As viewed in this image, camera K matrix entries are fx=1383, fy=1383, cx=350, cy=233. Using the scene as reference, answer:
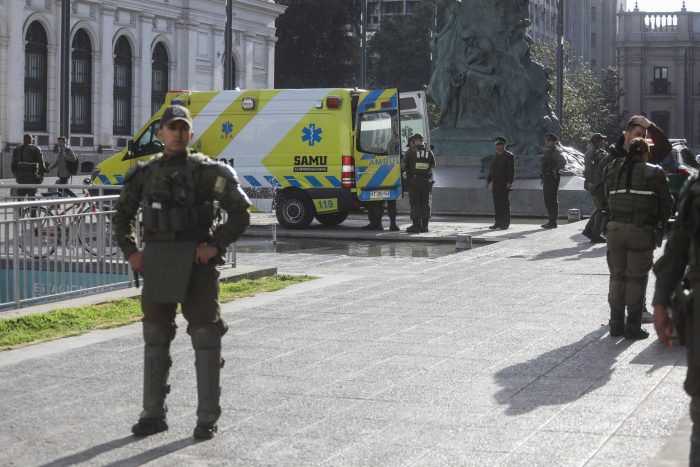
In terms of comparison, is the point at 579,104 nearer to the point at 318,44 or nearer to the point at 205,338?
the point at 318,44

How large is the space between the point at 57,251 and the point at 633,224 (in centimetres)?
512

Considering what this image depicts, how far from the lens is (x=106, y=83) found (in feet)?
186

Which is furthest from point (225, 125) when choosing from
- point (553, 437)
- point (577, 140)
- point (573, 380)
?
point (577, 140)

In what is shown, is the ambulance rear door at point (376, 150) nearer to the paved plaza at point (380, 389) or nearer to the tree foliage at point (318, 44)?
the paved plaza at point (380, 389)

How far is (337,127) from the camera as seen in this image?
23.5 metres

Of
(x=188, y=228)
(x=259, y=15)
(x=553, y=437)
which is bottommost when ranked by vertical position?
(x=553, y=437)

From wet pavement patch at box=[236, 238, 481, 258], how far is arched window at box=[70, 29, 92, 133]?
34652mm

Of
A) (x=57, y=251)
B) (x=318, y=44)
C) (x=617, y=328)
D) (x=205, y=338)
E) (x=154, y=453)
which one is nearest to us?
(x=154, y=453)

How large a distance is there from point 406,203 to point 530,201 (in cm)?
255

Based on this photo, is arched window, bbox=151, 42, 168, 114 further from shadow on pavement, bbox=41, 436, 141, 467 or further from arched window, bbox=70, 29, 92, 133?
shadow on pavement, bbox=41, 436, 141, 467

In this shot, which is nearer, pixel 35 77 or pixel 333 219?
pixel 333 219

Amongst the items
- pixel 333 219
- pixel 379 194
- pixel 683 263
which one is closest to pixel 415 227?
pixel 379 194

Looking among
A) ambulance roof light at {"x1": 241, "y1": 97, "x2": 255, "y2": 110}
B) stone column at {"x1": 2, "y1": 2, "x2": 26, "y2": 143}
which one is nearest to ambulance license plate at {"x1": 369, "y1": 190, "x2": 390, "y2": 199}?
ambulance roof light at {"x1": 241, "y1": 97, "x2": 255, "y2": 110}

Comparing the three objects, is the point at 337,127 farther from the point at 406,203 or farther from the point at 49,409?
the point at 49,409
